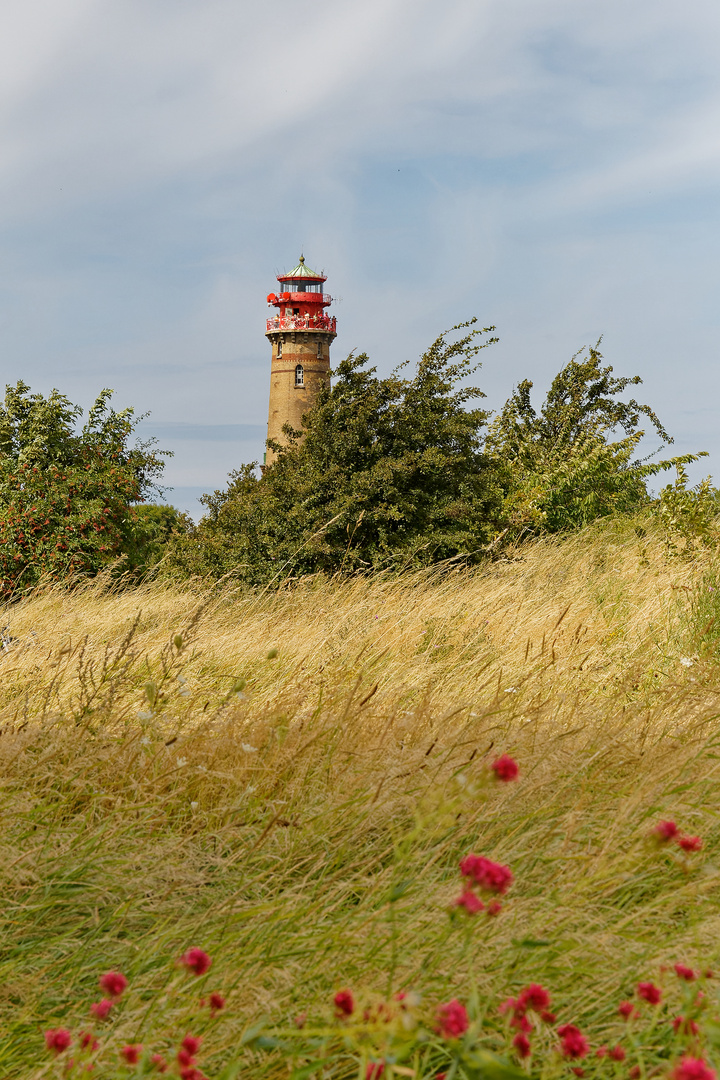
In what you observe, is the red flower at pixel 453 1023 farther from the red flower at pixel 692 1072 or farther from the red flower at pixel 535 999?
the red flower at pixel 692 1072

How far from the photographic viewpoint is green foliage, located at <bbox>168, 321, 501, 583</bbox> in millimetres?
11117

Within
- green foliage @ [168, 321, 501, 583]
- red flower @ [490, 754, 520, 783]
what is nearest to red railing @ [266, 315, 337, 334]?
green foliage @ [168, 321, 501, 583]

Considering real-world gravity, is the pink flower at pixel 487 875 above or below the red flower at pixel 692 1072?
above

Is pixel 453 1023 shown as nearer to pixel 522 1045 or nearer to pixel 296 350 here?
pixel 522 1045

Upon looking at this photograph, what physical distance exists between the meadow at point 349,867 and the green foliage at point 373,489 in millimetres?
5096

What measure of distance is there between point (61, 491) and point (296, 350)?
23633mm

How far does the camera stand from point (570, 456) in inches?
717

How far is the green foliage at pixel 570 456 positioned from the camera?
16.8 metres

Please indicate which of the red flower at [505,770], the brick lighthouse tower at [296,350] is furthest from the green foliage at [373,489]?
the brick lighthouse tower at [296,350]

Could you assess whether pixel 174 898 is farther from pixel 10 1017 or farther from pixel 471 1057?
pixel 471 1057

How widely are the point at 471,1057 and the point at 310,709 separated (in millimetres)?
3562

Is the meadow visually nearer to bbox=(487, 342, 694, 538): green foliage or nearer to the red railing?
bbox=(487, 342, 694, 538): green foliage

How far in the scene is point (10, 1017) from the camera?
2572 mm

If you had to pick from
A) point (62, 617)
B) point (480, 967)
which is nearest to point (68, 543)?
point (62, 617)
